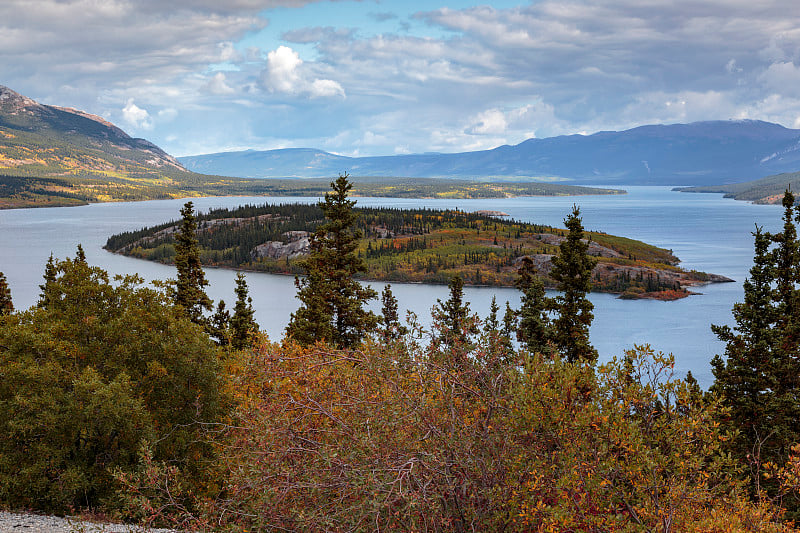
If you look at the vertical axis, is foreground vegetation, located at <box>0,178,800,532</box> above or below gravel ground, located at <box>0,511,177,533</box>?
above

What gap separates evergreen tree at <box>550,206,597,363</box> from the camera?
127 ft

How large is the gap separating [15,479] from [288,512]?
17.5m

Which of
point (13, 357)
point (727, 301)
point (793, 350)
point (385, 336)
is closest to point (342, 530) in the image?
point (385, 336)

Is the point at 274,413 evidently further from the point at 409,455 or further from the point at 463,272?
the point at 463,272

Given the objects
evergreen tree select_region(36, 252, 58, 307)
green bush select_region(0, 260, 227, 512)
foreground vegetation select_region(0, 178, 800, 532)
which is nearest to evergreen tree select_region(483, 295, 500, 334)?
foreground vegetation select_region(0, 178, 800, 532)

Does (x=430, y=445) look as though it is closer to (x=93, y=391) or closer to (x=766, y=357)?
(x=93, y=391)

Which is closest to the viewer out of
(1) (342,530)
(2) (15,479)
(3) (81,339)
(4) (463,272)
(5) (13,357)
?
(1) (342,530)

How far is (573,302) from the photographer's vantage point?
39.4 metres

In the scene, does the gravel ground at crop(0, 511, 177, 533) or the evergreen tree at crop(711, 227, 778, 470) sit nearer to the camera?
the gravel ground at crop(0, 511, 177, 533)

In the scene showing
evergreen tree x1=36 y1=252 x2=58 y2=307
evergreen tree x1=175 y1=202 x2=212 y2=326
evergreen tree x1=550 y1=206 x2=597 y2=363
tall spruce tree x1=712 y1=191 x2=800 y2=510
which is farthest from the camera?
evergreen tree x1=175 y1=202 x2=212 y2=326

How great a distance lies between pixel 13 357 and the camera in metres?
25.8

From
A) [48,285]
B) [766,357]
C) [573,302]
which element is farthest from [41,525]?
[766,357]

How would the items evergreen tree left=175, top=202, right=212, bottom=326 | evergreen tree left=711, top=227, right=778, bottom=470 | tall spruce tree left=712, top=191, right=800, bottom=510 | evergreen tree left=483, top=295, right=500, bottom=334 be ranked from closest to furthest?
evergreen tree left=483, top=295, right=500, bottom=334
tall spruce tree left=712, top=191, right=800, bottom=510
evergreen tree left=711, top=227, right=778, bottom=470
evergreen tree left=175, top=202, right=212, bottom=326

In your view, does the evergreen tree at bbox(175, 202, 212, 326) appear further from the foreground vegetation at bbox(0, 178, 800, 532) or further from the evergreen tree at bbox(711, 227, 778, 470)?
the evergreen tree at bbox(711, 227, 778, 470)
